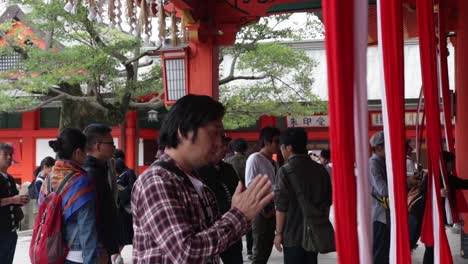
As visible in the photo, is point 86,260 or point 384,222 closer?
point 86,260

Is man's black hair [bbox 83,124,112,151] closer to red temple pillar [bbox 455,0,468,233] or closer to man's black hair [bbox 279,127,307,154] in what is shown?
man's black hair [bbox 279,127,307,154]

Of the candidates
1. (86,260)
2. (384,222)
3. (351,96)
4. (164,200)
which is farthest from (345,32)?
(384,222)

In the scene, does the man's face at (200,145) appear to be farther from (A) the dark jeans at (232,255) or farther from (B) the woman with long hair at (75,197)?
(A) the dark jeans at (232,255)

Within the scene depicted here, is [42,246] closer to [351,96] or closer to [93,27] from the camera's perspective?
[351,96]

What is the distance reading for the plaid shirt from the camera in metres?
1.90

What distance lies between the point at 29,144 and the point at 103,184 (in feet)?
54.6

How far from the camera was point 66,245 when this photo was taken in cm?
353

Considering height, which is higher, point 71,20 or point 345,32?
point 71,20

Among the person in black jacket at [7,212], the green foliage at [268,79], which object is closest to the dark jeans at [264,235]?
the person in black jacket at [7,212]

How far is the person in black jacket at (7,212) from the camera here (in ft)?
17.2

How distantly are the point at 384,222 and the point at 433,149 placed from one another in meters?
2.86

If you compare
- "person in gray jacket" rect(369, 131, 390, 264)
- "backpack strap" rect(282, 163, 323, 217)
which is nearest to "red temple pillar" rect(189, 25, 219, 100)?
"person in gray jacket" rect(369, 131, 390, 264)

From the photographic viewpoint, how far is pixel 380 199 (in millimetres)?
5250

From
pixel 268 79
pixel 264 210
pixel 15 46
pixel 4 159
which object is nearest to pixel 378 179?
pixel 264 210
